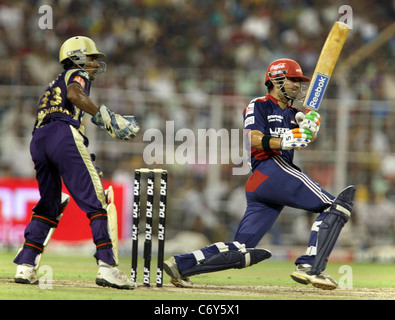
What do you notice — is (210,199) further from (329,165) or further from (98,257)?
(98,257)

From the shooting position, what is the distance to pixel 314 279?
6.29m

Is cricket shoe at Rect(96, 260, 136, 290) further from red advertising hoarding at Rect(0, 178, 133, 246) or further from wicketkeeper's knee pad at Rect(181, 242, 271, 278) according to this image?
red advertising hoarding at Rect(0, 178, 133, 246)

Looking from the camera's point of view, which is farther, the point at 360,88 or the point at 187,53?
the point at 187,53

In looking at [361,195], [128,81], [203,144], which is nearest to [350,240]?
[361,195]

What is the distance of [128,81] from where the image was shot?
42.0 ft

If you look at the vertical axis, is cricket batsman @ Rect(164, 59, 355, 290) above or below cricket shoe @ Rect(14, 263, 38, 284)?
above

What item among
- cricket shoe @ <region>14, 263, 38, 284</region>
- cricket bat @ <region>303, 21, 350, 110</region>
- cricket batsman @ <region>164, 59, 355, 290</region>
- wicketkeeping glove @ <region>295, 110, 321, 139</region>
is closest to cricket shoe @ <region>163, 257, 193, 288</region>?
cricket batsman @ <region>164, 59, 355, 290</region>

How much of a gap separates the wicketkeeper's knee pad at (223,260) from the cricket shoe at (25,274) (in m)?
1.23

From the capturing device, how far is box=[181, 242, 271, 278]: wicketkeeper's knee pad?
6.42 m

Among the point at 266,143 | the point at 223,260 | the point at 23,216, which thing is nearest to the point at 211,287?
the point at 223,260

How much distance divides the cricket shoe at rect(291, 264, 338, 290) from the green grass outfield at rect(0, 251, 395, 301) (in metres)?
0.07
